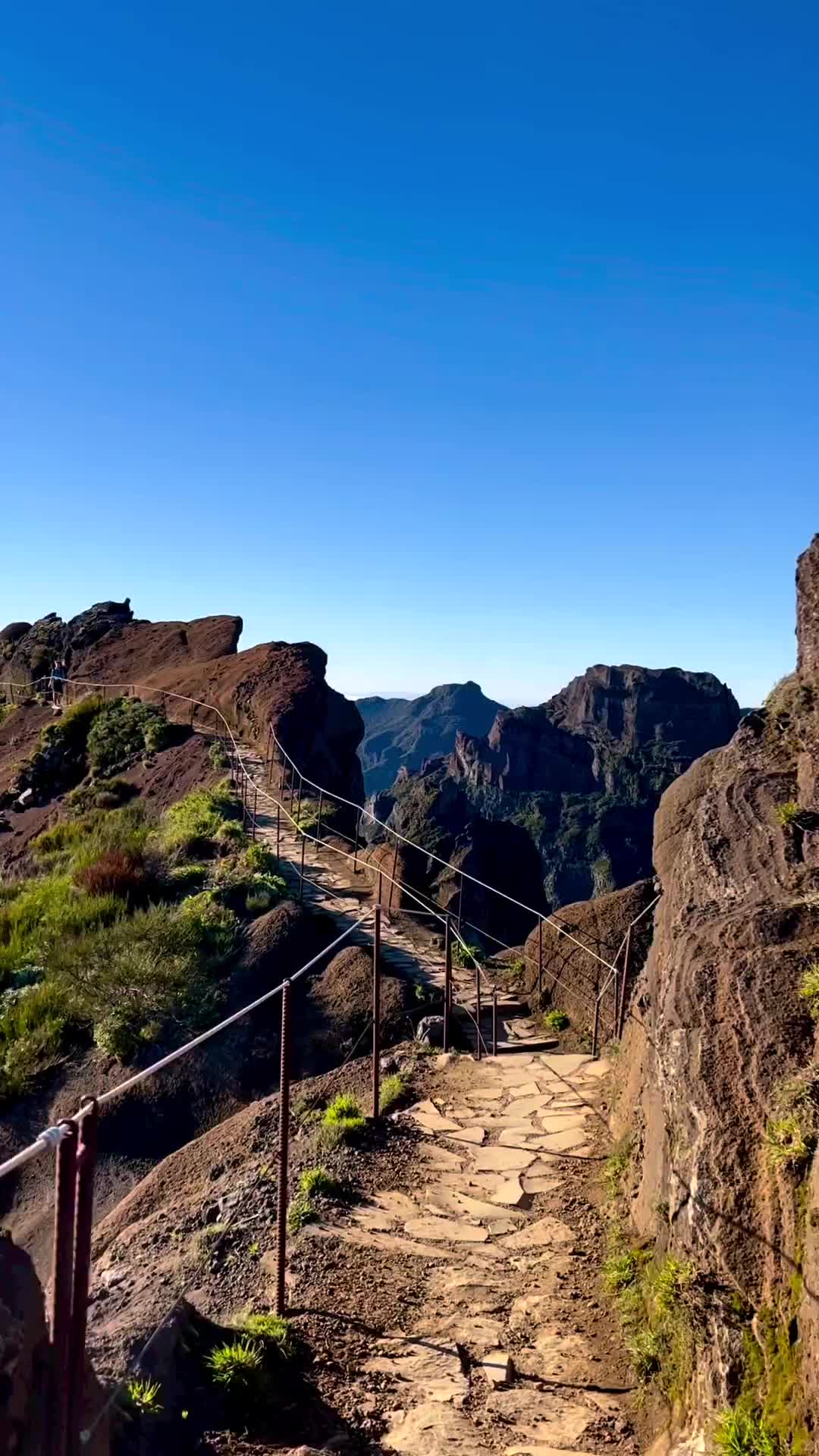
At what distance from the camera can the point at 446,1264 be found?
604 centimetres

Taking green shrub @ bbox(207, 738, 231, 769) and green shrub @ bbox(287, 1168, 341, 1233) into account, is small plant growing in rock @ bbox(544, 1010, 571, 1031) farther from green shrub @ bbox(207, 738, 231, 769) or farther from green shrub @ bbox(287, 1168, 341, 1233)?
green shrub @ bbox(207, 738, 231, 769)

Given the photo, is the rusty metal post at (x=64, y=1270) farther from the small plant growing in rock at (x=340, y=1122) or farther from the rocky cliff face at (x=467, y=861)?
the rocky cliff face at (x=467, y=861)

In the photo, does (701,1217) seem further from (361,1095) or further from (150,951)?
(150,951)

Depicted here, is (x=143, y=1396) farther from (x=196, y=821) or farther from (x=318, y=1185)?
(x=196, y=821)

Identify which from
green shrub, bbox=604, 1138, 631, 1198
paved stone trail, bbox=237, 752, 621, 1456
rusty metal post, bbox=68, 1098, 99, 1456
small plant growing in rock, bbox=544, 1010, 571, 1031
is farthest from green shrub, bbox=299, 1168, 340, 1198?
small plant growing in rock, bbox=544, 1010, 571, 1031

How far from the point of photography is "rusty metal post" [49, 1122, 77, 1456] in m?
2.98

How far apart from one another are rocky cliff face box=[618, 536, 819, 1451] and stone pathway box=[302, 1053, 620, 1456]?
0.75 m

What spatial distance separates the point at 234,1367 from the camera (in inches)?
181

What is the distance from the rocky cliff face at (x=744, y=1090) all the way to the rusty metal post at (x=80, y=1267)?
7.41 feet

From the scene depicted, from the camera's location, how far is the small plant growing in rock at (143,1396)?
4.05 metres

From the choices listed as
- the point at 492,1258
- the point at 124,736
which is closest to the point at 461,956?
the point at 492,1258

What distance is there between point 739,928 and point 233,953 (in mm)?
8259

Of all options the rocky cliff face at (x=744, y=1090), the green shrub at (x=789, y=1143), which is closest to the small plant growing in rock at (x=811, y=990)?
the rocky cliff face at (x=744, y=1090)

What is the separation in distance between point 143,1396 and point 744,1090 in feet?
8.80
